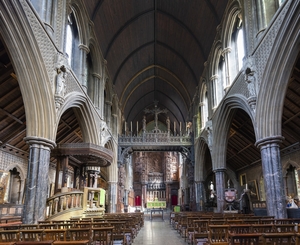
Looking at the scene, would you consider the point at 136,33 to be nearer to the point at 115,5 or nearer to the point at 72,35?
the point at 115,5

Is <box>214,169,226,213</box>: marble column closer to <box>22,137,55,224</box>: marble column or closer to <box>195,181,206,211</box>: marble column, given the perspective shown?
<box>195,181,206,211</box>: marble column

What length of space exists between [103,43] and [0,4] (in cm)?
1054

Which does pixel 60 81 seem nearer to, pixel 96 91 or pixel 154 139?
pixel 96 91

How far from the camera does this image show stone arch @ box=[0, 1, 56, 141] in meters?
8.16

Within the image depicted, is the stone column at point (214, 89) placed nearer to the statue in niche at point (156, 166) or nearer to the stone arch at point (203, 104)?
the stone arch at point (203, 104)

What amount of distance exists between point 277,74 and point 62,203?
8.22 metres

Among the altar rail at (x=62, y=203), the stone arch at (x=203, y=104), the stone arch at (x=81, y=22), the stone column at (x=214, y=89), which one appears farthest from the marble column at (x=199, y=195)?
the stone arch at (x=81, y=22)

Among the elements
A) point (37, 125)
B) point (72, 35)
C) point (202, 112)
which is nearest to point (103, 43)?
point (72, 35)

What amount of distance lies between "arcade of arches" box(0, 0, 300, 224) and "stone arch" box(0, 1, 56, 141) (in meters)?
0.03

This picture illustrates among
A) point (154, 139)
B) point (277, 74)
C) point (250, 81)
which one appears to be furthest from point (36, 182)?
point (154, 139)

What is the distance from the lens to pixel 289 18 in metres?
8.56

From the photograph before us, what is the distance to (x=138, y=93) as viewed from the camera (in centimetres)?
2909

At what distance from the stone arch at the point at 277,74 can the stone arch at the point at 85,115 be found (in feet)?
23.8

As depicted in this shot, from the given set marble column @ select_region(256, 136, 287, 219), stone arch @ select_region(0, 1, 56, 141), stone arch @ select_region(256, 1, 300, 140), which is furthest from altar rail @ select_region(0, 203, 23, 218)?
stone arch @ select_region(256, 1, 300, 140)
